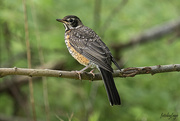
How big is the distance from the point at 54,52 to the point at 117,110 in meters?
2.01

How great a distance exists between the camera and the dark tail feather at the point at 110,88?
3.97 m

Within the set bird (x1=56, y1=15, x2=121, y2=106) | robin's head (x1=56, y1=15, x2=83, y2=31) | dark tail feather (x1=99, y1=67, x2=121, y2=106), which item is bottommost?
dark tail feather (x1=99, y1=67, x2=121, y2=106)

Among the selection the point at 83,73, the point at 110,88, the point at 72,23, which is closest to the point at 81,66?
the point at 72,23

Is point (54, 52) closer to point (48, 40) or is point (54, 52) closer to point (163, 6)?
point (48, 40)

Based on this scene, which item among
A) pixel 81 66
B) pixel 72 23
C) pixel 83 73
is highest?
pixel 72 23

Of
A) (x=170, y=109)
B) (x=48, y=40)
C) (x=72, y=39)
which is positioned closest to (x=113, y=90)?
(x=72, y=39)

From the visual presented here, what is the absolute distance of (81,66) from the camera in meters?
6.84

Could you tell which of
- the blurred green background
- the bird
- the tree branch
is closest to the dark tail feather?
the bird

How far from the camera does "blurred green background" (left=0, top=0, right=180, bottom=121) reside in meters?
6.16

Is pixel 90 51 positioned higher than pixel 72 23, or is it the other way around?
pixel 72 23

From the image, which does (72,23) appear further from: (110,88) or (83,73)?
(110,88)

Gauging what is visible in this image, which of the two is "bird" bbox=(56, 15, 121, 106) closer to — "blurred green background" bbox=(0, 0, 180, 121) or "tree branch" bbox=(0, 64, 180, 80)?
"tree branch" bbox=(0, 64, 180, 80)

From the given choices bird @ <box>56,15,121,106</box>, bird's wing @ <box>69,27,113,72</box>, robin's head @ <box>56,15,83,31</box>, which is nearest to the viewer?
bird @ <box>56,15,121,106</box>

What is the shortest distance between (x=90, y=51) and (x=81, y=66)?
6.22 ft
